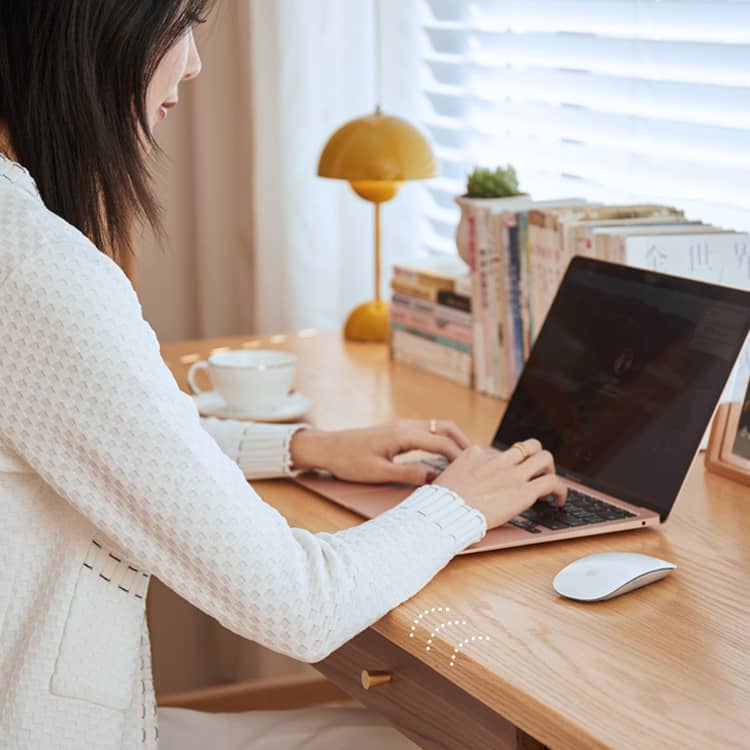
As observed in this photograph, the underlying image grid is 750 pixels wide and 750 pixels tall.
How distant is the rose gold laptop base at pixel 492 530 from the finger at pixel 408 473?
0.5 inches

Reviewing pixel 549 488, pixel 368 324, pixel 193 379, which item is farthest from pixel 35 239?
pixel 368 324

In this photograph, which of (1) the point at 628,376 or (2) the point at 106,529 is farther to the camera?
(1) the point at 628,376

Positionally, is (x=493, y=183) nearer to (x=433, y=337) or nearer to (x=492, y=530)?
(x=433, y=337)

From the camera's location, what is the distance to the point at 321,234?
229 centimetres

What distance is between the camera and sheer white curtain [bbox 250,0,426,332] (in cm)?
220

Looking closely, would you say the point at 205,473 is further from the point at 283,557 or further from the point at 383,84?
the point at 383,84

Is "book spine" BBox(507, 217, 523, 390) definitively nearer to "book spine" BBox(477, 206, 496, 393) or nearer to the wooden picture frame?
"book spine" BBox(477, 206, 496, 393)

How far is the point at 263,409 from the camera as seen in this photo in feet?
4.91

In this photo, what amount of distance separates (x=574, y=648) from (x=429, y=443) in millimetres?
371

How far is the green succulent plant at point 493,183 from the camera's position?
5.55ft

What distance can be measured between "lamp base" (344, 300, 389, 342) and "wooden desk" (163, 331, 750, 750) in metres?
0.67

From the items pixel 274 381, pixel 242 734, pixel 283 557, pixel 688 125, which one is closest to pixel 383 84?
pixel 688 125

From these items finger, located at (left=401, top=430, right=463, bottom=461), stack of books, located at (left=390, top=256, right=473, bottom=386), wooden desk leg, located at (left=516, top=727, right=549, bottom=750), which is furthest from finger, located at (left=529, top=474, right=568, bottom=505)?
stack of books, located at (left=390, top=256, right=473, bottom=386)

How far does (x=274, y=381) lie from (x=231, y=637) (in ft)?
3.04
